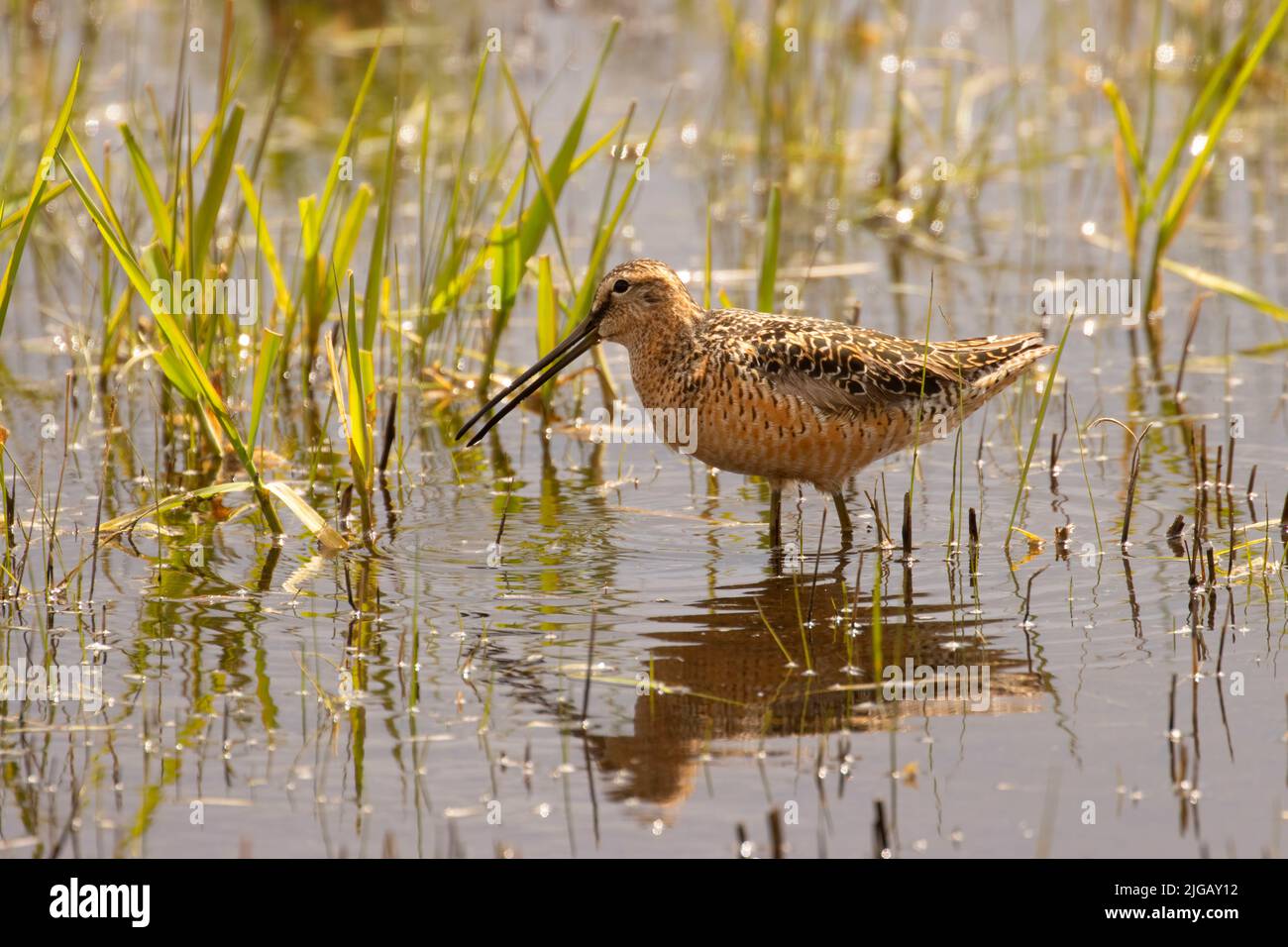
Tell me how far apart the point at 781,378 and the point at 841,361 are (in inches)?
8.8

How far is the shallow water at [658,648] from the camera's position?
385 centimetres

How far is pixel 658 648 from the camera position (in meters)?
4.82

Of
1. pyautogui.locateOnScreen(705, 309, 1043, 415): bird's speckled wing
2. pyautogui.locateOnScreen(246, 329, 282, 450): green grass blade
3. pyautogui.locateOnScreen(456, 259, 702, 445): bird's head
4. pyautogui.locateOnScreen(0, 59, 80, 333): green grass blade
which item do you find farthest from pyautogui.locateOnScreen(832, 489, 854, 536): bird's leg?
pyautogui.locateOnScreen(0, 59, 80, 333): green grass blade

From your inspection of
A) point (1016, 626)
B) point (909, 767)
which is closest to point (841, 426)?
point (1016, 626)

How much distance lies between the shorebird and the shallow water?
0.90 ft

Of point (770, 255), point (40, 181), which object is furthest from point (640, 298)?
point (40, 181)

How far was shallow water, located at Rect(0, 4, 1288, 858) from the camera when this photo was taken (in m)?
3.85

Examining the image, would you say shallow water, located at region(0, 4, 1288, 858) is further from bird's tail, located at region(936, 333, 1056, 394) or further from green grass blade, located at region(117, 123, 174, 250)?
green grass blade, located at region(117, 123, 174, 250)

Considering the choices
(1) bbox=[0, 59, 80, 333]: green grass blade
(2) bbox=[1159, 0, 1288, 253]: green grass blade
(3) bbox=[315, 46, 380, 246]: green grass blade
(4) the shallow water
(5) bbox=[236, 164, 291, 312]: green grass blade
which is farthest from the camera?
(2) bbox=[1159, 0, 1288, 253]: green grass blade

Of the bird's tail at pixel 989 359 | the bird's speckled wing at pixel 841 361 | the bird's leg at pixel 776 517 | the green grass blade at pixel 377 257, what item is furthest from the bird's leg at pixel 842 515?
the green grass blade at pixel 377 257

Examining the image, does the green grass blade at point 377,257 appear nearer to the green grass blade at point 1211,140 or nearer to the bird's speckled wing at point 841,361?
the bird's speckled wing at point 841,361

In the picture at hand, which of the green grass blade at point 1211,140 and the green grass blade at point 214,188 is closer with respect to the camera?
the green grass blade at point 214,188

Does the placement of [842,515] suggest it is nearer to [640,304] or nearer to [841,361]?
[841,361]
